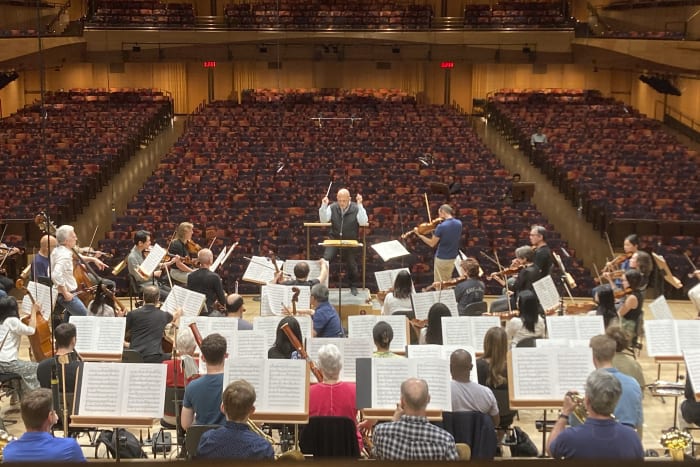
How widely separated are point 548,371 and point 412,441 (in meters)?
1.55

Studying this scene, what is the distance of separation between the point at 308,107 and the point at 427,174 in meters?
8.69

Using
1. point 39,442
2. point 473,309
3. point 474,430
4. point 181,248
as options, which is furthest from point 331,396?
point 181,248

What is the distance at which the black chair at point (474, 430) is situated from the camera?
4.72m

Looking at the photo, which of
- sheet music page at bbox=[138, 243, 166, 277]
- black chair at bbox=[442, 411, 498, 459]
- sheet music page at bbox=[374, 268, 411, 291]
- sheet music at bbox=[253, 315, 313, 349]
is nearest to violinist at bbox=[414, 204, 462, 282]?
sheet music page at bbox=[374, 268, 411, 291]

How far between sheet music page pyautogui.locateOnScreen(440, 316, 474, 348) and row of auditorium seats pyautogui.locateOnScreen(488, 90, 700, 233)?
7.19 m

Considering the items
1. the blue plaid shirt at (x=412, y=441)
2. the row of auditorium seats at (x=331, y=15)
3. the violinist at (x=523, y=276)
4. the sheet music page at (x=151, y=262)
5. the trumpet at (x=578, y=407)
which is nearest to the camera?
the blue plaid shirt at (x=412, y=441)

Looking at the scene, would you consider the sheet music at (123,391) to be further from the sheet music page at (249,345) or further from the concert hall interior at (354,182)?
the sheet music page at (249,345)

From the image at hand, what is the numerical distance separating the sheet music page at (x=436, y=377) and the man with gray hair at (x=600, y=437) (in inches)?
44.5

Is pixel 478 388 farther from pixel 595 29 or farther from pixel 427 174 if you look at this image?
pixel 595 29

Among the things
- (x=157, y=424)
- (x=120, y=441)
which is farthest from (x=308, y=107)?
(x=120, y=441)

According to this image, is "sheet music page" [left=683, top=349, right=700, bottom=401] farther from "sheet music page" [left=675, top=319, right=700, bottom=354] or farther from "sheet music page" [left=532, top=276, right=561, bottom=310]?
"sheet music page" [left=532, top=276, right=561, bottom=310]

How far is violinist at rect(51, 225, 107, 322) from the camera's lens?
798 cm

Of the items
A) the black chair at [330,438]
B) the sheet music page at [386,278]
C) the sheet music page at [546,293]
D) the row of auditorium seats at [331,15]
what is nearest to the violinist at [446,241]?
the sheet music page at [386,278]

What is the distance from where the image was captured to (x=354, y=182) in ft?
48.7
